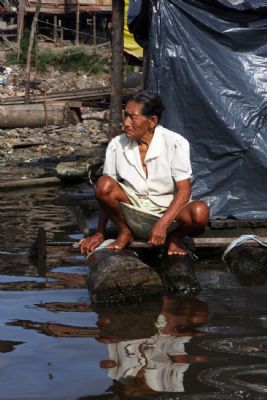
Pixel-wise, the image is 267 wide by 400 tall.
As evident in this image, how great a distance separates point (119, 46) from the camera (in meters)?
7.56

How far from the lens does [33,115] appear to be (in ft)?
62.8

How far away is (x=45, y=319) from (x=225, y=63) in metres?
3.01

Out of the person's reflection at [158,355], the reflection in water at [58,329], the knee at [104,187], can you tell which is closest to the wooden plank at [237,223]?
the knee at [104,187]

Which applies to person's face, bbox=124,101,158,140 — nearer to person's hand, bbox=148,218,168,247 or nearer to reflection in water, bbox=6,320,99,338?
person's hand, bbox=148,218,168,247

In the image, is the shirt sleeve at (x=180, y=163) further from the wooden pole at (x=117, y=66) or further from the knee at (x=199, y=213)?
the wooden pole at (x=117, y=66)

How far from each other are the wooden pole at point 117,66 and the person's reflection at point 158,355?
3539 mm

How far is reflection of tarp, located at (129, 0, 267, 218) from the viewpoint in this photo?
6.44 metres

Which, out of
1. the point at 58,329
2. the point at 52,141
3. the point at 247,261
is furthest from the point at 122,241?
the point at 52,141

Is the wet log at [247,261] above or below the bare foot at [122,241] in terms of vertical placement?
below

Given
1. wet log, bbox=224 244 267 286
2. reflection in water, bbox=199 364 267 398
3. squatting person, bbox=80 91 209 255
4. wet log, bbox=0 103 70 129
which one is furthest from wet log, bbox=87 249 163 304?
wet log, bbox=0 103 70 129

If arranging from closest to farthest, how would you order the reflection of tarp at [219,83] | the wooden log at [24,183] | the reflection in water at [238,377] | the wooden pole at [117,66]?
Result: the reflection in water at [238,377], the reflection of tarp at [219,83], the wooden pole at [117,66], the wooden log at [24,183]

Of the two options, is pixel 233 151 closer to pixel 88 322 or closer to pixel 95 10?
pixel 88 322

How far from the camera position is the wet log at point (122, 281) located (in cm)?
463

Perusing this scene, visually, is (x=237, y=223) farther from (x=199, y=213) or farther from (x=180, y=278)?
(x=180, y=278)
